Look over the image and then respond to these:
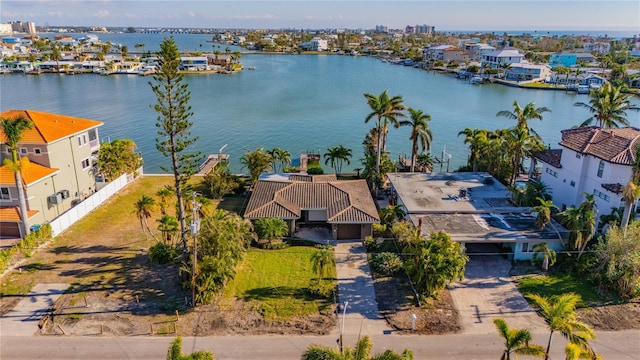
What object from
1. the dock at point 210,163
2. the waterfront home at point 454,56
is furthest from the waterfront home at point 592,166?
the waterfront home at point 454,56

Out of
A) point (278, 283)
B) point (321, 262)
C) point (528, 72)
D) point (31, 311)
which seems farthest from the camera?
point (528, 72)

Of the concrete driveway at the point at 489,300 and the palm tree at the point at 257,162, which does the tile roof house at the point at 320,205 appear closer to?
the palm tree at the point at 257,162

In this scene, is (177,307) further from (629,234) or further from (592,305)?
(629,234)

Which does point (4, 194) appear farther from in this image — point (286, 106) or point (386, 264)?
point (286, 106)

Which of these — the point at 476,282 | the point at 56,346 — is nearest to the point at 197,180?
the point at 56,346

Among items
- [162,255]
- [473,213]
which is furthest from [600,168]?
[162,255]
